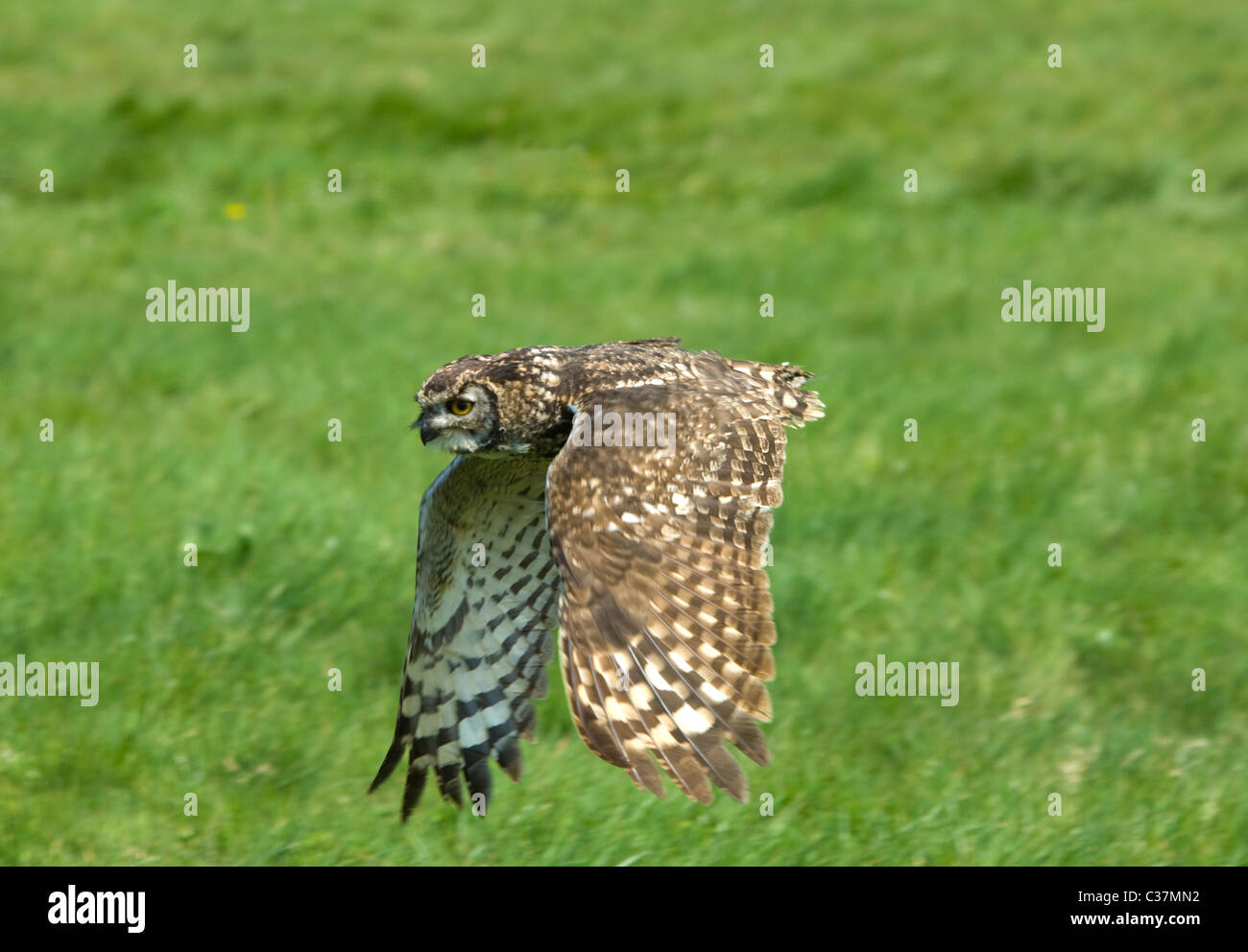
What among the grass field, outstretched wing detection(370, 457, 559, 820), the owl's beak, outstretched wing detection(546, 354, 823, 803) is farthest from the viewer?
the grass field

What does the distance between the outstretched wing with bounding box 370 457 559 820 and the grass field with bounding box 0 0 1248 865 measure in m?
0.28

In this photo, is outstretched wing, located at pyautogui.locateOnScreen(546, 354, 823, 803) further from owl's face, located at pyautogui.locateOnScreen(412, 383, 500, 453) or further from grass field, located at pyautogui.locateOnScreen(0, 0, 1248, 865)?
grass field, located at pyautogui.locateOnScreen(0, 0, 1248, 865)

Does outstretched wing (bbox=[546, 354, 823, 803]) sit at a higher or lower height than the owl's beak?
lower

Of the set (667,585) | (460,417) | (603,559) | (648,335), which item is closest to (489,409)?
(460,417)

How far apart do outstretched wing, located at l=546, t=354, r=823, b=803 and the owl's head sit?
22 centimetres

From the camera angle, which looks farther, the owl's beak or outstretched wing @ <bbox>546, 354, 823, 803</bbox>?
the owl's beak

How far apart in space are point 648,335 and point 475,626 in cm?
618

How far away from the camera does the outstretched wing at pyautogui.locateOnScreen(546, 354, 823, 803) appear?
16.8 feet

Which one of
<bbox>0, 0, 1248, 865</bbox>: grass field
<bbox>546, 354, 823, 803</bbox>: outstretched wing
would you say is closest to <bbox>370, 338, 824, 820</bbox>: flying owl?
<bbox>546, 354, 823, 803</bbox>: outstretched wing

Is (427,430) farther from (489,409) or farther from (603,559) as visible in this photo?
(603,559)

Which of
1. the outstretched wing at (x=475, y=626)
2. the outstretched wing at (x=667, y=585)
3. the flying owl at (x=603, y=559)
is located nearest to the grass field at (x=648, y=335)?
the outstretched wing at (x=475, y=626)

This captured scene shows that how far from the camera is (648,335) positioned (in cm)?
1298

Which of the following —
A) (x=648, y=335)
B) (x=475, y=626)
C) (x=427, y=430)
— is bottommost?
(x=475, y=626)

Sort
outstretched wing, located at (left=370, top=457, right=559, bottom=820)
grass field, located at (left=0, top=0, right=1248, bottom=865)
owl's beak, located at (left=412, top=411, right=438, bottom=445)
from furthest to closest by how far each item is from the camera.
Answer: grass field, located at (left=0, top=0, right=1248, bottom=865) < outstretched wing, located at (left=370, top=457, right=559, bottom=820) < owl's beak, located at (left=412, top=411, right=438, bottom=445)
